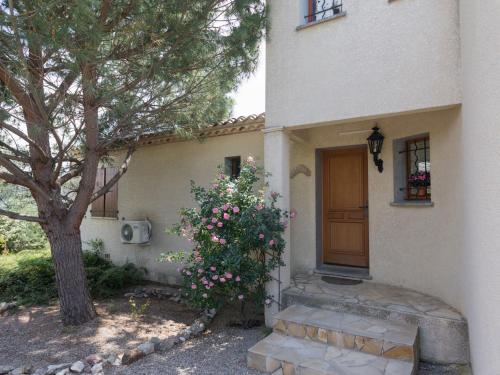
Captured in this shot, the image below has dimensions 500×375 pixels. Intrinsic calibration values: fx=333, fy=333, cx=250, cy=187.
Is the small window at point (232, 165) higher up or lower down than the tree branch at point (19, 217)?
higher up

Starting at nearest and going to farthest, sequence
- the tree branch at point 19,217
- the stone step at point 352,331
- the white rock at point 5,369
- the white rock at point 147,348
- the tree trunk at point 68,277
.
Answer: the stone step at point 352,331 → the white rock at point 5,369 → the white rock at point 147,348 → the tree branch at point 19,217 → the tree trunk at point 68,277

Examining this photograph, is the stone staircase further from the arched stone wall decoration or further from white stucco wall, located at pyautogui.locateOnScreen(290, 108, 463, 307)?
the arched stone wall decoration

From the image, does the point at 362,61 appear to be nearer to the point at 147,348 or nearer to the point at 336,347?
the point at 336,347

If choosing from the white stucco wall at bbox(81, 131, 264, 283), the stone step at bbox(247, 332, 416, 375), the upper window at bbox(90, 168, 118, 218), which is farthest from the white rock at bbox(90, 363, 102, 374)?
the upper window at bbox(90, 168, 118, 218)

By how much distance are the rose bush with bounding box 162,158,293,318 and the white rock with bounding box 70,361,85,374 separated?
6.77 feet

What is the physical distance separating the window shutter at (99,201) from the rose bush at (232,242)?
6786mm

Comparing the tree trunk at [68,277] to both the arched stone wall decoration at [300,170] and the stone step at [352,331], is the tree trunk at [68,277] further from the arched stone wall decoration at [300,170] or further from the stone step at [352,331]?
the arched stone wall decoration at [300,170]

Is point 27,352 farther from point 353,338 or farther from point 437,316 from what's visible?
point 437,316

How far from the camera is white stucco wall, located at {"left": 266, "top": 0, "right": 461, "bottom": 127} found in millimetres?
5129

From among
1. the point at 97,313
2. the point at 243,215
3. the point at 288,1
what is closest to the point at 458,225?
the point at 243,215

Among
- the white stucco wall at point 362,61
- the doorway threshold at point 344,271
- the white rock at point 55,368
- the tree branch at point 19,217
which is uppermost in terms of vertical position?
the white stucco wall at point 362,61

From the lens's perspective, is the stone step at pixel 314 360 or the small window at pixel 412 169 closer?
the stone step at pixel 314 360

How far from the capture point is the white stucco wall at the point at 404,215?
5.82 m

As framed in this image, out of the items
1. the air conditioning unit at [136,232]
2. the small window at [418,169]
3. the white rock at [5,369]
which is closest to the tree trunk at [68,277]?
the white rock at [5,369]
